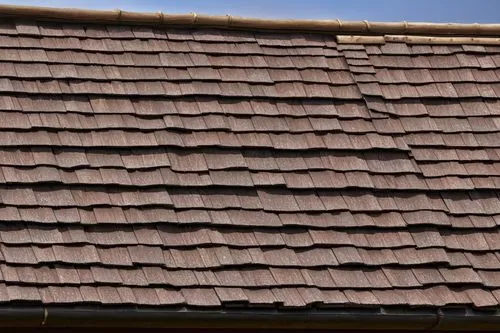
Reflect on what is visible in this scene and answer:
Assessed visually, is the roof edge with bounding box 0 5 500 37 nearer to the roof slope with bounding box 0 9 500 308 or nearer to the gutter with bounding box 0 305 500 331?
the roof slope with bounding box 0 9 500 308

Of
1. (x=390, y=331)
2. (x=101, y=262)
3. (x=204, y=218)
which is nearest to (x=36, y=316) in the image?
(x=101, y=262)

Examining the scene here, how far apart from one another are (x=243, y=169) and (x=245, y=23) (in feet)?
5.16

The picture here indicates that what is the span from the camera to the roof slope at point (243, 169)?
855cm

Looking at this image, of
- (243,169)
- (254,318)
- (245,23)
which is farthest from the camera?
(245,23)

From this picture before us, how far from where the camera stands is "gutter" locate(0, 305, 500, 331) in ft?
26.5

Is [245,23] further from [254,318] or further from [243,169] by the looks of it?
[254,318]

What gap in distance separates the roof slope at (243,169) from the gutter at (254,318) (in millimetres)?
57

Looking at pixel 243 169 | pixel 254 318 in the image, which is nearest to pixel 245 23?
pixel 243 169

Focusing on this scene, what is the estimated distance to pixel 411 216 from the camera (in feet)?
30.7

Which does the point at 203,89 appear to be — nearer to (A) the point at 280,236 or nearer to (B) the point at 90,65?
(B) the point at 90,65

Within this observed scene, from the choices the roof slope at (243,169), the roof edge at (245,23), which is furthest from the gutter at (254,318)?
the roof edge at (245,23)

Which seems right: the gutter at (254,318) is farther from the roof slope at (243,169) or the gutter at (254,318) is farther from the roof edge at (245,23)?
the roof edge at (245,23)

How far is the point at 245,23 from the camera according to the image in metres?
10.6

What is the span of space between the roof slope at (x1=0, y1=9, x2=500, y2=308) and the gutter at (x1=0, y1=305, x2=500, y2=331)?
0.06 metres
